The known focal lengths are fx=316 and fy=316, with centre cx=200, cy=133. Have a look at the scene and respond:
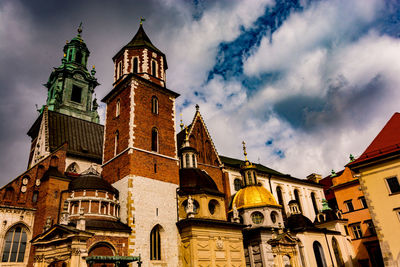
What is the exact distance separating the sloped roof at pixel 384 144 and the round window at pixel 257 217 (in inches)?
362

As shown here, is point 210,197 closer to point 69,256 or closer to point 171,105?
point 171,105

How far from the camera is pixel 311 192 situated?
43.5m

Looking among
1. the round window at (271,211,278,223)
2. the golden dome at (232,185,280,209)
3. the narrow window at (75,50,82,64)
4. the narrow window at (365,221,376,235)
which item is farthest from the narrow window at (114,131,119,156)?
the narrow window at (75,50,82,64)

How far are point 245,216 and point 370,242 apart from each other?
1476cm

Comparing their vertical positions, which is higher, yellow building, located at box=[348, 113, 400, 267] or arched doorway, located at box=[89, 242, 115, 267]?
yellow building, located at box=[348, 113, 400, 267]

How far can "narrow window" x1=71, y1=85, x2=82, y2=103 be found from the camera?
49134mm

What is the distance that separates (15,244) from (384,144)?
90.7 ft

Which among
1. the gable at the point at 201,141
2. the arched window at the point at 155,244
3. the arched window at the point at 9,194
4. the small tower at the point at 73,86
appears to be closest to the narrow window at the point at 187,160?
the gable at the point at 201,141

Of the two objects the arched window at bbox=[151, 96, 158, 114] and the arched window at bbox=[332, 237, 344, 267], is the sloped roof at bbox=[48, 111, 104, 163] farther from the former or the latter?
the arched window at bbox=[332, 237, 344, 267]

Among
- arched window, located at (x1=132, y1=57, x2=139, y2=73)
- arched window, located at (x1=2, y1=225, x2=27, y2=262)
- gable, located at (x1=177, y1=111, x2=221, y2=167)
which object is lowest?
arched window, located at (x1=2, y1=225, x2=27, y2=262)

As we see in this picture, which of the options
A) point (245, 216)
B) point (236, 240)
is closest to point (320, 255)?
point (245, 216)

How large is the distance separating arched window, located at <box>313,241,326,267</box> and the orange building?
573 cm

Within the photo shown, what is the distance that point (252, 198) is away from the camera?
29.9 m

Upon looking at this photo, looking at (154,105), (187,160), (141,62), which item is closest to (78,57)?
(141,62)
